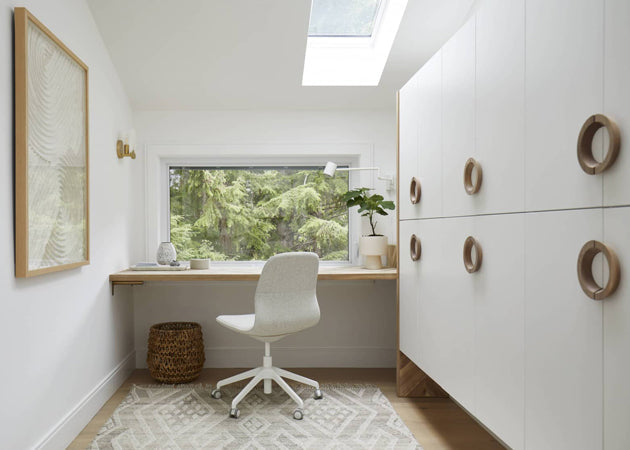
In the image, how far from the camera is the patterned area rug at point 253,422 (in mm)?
2352

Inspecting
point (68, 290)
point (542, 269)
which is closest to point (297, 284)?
point (68, 290)

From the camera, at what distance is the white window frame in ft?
11.8

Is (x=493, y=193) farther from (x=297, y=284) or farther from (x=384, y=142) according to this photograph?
(x=384, y=142)

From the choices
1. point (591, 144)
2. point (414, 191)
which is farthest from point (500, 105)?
point (414, 191)

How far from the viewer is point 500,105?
5.58ft

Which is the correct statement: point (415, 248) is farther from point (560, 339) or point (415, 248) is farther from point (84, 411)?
point (84, 411)

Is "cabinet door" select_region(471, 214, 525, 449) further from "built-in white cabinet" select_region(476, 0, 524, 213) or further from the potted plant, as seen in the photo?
the potted plant

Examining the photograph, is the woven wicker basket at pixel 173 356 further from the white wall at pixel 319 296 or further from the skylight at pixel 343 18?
the skylight at pixel 343 18

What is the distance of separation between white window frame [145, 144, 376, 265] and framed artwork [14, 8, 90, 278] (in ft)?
3.47

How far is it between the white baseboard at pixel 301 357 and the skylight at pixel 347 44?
1962 millimetres

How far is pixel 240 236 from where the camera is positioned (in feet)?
12.6

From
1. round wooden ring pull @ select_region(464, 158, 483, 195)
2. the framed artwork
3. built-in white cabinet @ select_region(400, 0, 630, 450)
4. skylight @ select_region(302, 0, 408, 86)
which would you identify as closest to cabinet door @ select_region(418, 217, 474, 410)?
built-in white cabinet @ select_region(400, 0, 630, 450)

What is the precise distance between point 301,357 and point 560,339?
8.29ft

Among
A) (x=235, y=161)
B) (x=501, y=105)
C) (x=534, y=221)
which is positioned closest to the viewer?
(x=534, y=221)
